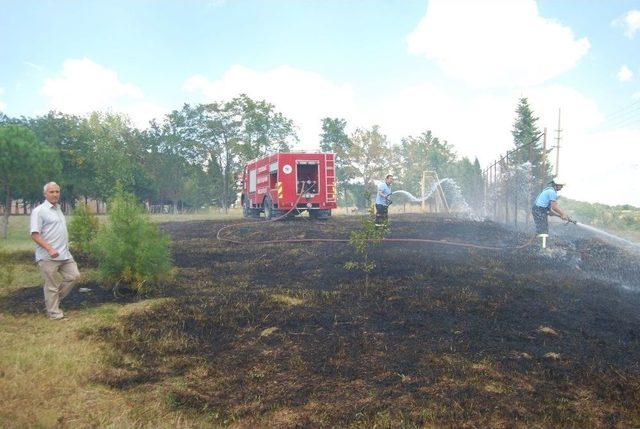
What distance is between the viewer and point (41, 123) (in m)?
45.8

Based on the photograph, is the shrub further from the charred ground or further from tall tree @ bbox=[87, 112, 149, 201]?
tall tree @ bbox=[87, 112, 149, 201]

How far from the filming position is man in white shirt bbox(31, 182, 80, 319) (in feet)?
20.1

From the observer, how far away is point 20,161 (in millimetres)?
16344

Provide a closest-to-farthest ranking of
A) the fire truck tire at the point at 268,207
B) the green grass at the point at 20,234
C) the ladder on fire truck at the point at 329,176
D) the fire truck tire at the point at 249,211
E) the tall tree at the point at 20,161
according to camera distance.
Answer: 1. the green grass at the point at 20,234
2. the tall tree at the point at 20,161
3. the ladder on fire truck at the point at 329,176
4. the fire truck tire at the point at 268,207
5. the fire truck tire at the point at 249,211

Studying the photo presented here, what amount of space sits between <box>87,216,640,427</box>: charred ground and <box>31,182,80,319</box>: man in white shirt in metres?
1.03

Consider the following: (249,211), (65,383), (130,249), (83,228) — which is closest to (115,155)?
(249,211)

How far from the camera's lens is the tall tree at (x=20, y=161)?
52.5 feet

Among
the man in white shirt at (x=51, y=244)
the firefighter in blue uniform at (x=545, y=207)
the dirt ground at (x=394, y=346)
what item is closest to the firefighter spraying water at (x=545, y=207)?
the firefighter in blue uniform at (x=545, y=207)

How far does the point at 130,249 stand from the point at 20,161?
11424 mm

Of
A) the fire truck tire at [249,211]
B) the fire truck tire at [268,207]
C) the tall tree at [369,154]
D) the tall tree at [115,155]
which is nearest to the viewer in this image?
the fire truck tire at [268,207]

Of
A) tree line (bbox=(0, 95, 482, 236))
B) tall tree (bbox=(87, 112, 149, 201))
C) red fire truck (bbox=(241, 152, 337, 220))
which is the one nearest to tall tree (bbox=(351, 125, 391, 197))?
tree line (bbox=(0, 95, 482, 236))

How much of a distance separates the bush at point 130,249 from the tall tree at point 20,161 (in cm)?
1067

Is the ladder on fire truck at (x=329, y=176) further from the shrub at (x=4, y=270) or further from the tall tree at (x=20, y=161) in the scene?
the shrub at (x=4, y=270)

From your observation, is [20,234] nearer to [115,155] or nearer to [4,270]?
[4,270]
